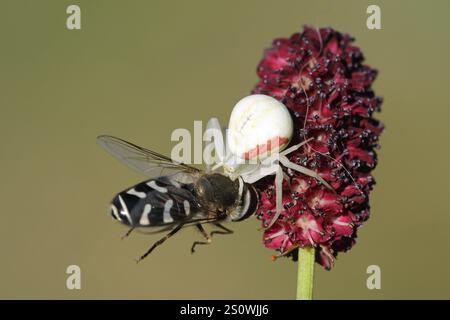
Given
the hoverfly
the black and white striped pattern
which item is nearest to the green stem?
the hoverfly

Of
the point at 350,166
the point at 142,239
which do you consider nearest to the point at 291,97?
the point at 350,166

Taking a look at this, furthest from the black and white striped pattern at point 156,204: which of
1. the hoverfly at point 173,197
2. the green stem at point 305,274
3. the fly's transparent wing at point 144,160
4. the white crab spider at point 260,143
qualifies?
the green stem at point 305,274

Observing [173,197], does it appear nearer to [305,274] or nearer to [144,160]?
[144,160]

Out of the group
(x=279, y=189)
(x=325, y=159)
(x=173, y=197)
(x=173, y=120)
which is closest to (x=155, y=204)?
(x=173, y=197)

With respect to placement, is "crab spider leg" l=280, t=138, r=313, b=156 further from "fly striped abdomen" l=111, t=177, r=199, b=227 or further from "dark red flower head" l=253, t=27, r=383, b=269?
"fly striped abdomen" l=111, t=177, r=199, b=227

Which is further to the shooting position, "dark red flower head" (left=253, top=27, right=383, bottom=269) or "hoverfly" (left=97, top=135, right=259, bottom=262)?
"dark red flower head" (left=253, top=27, right=383, bottom=269)
